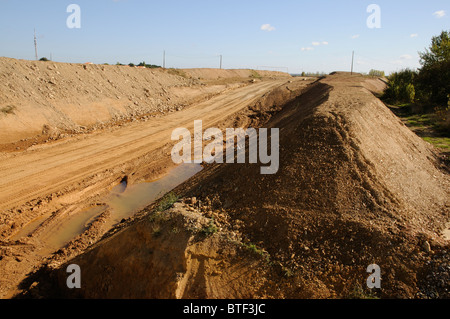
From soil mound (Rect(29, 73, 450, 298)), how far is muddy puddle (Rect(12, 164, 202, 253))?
2.21 meters

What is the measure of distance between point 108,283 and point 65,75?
58.6 feet

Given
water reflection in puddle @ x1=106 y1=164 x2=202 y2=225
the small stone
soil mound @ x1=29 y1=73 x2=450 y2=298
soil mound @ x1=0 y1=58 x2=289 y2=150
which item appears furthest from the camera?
soil mound @ x1=0 y1=58 x2=289 y2=150

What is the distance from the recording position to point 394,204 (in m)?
6.69

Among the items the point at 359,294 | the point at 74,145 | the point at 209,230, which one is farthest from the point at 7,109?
the point at 359,294

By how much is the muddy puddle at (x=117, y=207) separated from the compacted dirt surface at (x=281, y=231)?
213 mm

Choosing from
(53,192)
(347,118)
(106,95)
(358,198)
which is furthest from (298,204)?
(106,95)

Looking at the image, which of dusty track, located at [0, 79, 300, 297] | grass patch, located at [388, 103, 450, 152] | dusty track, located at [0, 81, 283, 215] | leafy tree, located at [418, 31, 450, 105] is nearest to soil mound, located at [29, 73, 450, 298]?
dusty track, located at [0, 79, 300, 297]

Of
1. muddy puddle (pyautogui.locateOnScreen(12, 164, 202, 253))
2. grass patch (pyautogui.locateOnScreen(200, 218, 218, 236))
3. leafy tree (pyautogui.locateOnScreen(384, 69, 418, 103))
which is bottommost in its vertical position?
muddy puddle (pyautogui.locateOnScreen(12, 164, 202, 253))

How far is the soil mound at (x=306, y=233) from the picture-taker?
5207 mm

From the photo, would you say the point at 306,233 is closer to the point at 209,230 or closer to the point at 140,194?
the point at 209,230

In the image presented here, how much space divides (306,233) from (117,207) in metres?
6.76

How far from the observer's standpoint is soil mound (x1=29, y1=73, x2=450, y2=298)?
5207mm

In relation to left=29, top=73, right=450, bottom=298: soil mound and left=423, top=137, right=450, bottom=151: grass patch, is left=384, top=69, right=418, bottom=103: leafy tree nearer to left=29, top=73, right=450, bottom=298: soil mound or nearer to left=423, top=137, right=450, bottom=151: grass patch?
left=423, top=137, right=450, bottom=151: grass patch

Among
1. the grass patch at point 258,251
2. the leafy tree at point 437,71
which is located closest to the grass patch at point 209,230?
the grass patch at point 258,251
